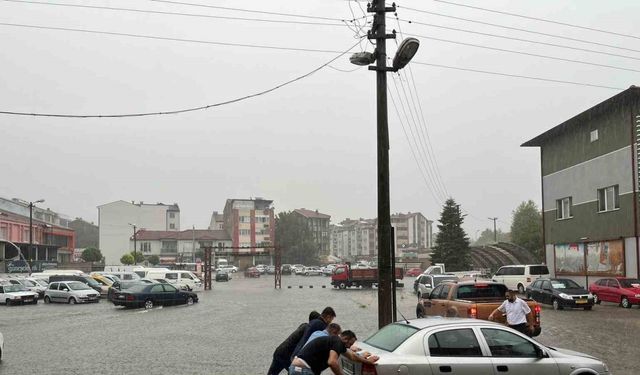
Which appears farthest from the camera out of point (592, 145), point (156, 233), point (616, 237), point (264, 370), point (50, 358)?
point (156, 233)

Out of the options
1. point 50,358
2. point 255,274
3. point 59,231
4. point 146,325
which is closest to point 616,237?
point 146,325

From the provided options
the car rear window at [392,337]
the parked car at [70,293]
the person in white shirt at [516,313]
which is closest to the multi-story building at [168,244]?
the parked car at [70,293]

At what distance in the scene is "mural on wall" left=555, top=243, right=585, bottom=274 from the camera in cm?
4031

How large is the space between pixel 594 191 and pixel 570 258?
5.40 m

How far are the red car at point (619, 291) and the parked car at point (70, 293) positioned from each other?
28.9 metres

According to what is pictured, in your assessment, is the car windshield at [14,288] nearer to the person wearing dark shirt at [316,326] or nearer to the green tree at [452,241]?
the person wearing dark shirt at [316,326]

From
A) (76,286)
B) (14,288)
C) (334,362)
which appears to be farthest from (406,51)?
(14,288)

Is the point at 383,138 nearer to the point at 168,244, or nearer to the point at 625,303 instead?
the point at 625,303

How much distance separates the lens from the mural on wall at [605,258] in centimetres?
3534

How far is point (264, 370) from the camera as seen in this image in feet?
43.7

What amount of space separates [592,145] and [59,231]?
273 ft

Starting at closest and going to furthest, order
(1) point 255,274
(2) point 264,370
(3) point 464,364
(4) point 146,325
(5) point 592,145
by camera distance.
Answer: (3) point 464,364 → (2) point 264,370 → (4) point 146,325 → (5) point 592,145 → (1) point 255,274

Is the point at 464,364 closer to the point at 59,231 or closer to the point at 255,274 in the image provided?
the point at 255,274

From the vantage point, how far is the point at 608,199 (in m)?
37.4
